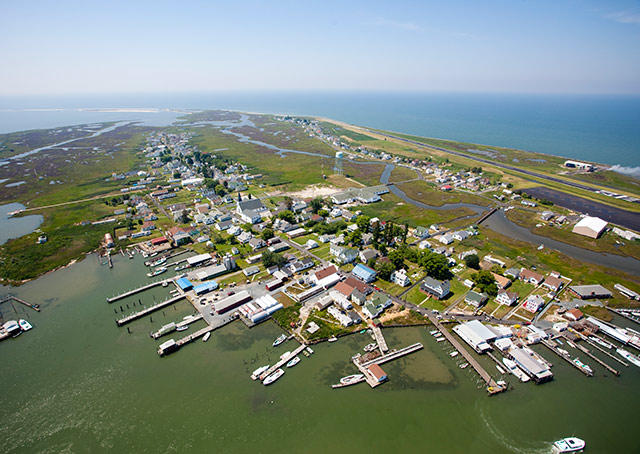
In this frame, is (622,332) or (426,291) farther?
(426,291)

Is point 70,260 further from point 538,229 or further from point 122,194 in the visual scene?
point 538,229

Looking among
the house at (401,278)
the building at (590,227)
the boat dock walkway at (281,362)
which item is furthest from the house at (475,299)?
the building at (590,227)

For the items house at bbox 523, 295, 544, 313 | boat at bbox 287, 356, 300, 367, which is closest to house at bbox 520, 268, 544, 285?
house at bbox 523, 295, 544, 313

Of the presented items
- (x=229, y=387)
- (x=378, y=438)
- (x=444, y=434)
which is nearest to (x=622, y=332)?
(x=444, y=434)

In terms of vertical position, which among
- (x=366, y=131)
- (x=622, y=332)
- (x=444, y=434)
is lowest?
(x=444, y=434)

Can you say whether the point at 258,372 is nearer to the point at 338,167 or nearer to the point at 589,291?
the point at 589,291

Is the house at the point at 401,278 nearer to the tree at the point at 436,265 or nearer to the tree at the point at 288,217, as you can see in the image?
the tree at the point at 436,265
